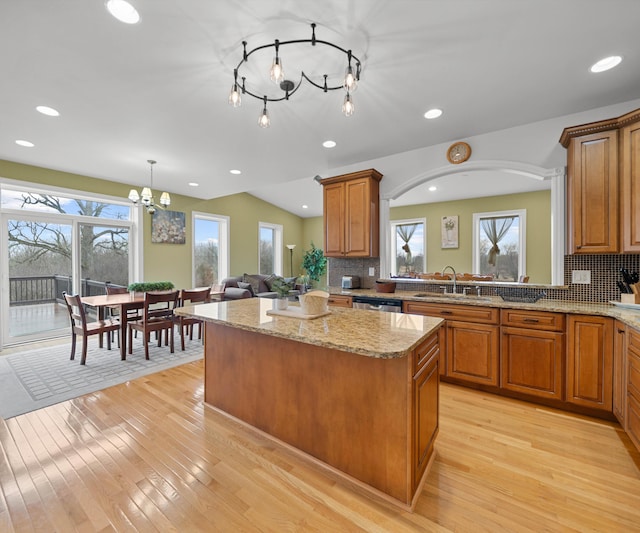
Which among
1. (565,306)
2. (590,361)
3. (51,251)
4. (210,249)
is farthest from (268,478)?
(210,249)

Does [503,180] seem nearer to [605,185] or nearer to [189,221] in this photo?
[605,185]

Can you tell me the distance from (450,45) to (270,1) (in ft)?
3.92

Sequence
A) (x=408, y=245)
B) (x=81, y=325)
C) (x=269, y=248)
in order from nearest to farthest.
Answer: (x=81, y=325), (x=408, y=245), (x=269, y=248)

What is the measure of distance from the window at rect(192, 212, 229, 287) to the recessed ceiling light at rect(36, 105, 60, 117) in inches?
148

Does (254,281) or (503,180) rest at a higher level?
(503,180)

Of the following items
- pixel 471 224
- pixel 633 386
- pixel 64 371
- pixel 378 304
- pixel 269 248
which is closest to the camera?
pixel 633 386

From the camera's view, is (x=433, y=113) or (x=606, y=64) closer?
(x=606, y=64)

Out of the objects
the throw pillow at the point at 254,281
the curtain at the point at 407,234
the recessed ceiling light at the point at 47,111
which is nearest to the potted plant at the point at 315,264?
the throw pillow at the point at 254,281

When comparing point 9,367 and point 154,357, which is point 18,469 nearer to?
point 154,357

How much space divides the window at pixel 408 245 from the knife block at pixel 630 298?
5.02 m

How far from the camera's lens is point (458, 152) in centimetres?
341

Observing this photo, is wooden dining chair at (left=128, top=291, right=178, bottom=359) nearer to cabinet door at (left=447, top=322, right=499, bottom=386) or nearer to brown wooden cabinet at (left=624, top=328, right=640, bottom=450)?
cabinet door at (left=447, top=322, right=499, bottom=386)

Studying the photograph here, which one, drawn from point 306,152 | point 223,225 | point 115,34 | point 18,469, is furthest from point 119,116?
point 223,225

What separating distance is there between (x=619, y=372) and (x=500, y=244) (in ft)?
16.2
